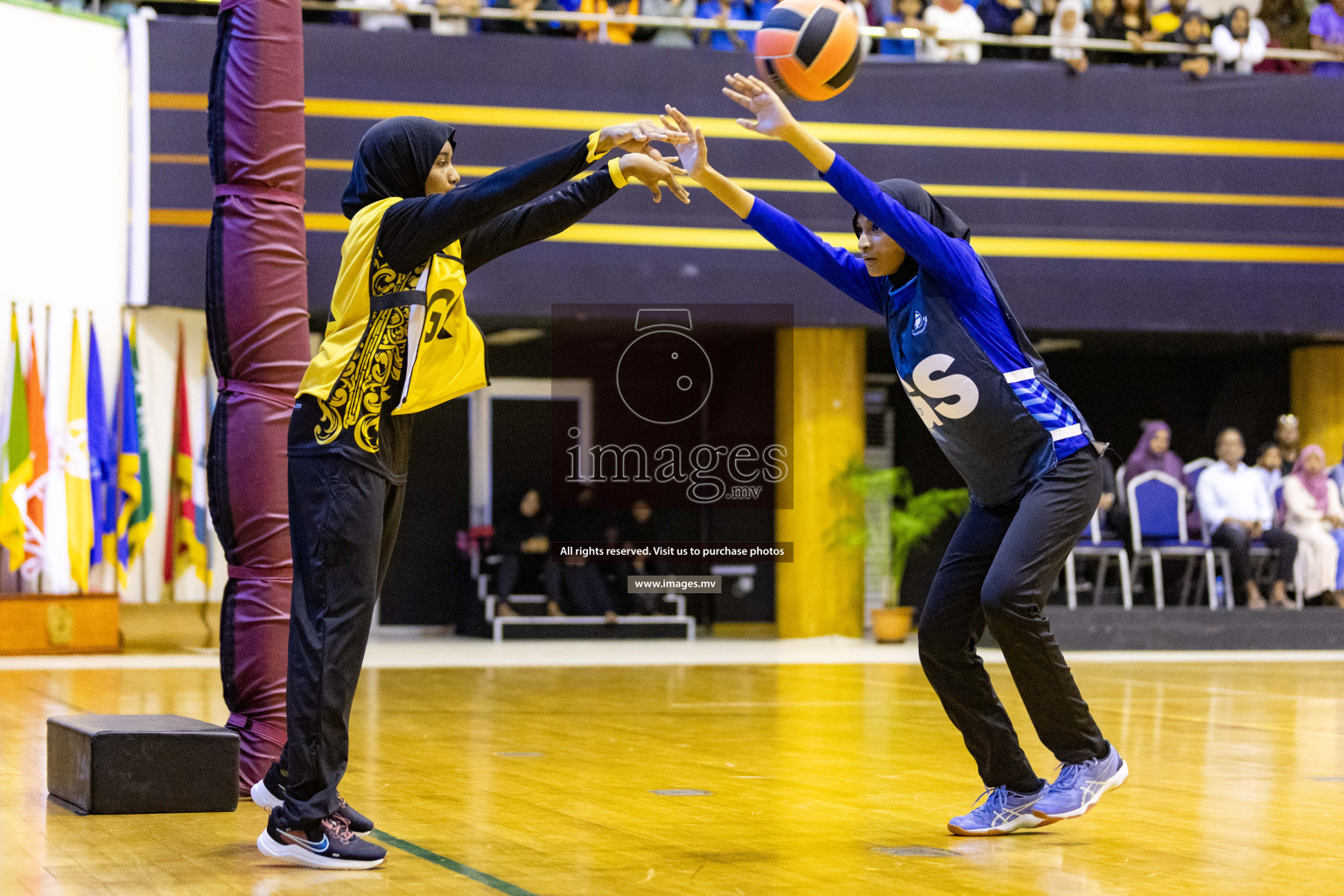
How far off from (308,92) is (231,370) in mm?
8024

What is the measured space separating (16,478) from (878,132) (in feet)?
25.1

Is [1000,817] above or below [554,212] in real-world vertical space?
below

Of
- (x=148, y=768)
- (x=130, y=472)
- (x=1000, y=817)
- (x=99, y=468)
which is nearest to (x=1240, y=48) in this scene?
(x=130, y=472)

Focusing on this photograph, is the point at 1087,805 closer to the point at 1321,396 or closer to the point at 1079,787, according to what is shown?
the point at 1079,787

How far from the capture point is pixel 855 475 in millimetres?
13125

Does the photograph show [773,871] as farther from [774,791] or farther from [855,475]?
[855,475]

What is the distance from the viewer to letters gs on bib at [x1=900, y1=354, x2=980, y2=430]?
13.0ft

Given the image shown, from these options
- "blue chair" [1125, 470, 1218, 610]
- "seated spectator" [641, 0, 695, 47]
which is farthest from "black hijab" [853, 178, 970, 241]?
"seated spectator" [641, 0, 695, 47]

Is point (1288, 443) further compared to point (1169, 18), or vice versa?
point (1169, 18)

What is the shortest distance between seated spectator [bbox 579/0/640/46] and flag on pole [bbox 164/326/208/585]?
15.5 feet

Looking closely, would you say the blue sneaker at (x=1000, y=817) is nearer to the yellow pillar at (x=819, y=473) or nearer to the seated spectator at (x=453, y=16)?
the yellow pillar at (x=819, y=473)

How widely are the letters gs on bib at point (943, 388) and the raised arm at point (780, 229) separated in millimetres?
285

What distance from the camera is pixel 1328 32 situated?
14344 millimetres

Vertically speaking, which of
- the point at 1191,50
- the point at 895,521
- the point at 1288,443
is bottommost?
the point at 895,521
